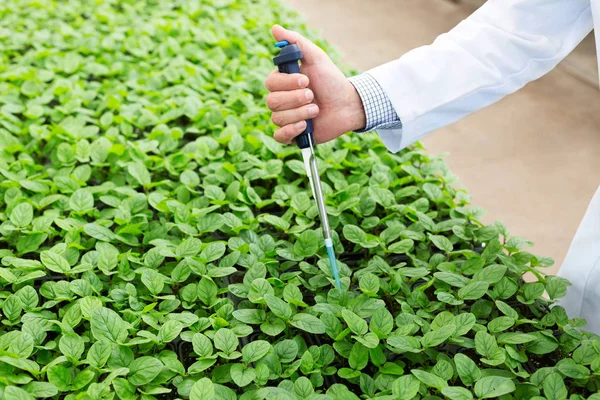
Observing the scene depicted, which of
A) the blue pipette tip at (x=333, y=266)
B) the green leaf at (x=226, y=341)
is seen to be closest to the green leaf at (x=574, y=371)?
the blue pipette tip at (x=333, y=266)

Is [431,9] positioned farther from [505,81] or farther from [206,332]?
[206,332]

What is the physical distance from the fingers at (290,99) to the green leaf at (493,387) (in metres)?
0.48

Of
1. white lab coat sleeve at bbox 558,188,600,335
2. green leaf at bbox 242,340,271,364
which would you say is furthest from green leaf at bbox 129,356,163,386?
white lab coat sleeve at bbox 558,188,600,335

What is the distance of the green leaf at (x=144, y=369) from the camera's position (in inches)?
30.2

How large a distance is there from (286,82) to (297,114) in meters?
0.05

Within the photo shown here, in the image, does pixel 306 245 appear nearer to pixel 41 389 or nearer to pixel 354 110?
pixel 354 110

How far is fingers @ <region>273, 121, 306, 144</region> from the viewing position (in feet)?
3.11

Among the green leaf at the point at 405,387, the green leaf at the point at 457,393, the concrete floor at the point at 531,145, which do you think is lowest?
the concrete floor at the point at 531,145

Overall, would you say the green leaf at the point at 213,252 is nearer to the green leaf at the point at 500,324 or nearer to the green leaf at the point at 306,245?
the green leaf at the point at 306,245

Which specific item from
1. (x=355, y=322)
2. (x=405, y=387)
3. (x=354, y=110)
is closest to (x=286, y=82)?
(x=354, y=110)

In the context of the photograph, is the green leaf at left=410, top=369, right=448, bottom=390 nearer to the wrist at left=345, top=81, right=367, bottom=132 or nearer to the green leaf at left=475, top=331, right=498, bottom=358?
the green leaf at left=475, top=331, right=498, bottom=358

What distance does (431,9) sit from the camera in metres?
3.69

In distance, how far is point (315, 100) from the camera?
104 cm

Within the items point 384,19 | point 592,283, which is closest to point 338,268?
point 592,283
